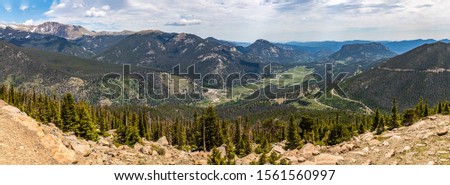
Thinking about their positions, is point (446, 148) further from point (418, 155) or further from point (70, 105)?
point (70, 105)

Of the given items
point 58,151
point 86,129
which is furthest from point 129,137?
point 58,151

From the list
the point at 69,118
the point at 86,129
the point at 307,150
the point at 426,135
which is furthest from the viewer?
the point at 69,118

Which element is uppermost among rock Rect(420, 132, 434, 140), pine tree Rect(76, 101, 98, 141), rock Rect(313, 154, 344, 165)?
rock Rect(420, 132, 434, 140)

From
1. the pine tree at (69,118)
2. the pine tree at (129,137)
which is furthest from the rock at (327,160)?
the pine tree at (69,118)

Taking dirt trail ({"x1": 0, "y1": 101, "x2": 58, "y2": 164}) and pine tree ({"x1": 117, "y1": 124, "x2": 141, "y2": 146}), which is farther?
pine tree ({"x1": 117, "y1": 124, "x2": 141, "y2": 146})

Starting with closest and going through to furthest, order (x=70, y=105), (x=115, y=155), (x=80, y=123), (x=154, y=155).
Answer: (x=115, y=155), (x=154, y=155), (x=80, y=123), (x=70, y=105)

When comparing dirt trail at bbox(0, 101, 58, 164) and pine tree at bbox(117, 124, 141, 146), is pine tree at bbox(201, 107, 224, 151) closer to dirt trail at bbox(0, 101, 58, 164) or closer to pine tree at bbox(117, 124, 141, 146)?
pine tree at bbox(117, 124, 141, 146)

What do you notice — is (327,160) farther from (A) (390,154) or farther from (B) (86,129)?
(B) (86,129)

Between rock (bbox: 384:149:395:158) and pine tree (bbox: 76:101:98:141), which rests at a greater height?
rock (bbox: 384:149:395:158)

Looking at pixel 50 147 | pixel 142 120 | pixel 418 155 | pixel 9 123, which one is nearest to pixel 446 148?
pixel 418 155

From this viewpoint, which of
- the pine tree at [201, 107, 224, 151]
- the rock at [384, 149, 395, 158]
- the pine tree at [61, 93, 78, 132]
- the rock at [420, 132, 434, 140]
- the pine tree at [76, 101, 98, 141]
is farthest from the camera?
the pine tree at [201, 107, 224, 151]

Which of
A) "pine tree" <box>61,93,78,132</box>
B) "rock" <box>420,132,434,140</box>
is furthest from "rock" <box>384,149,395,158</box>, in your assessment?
"pine tree" <box>61,93,78,132</box>
